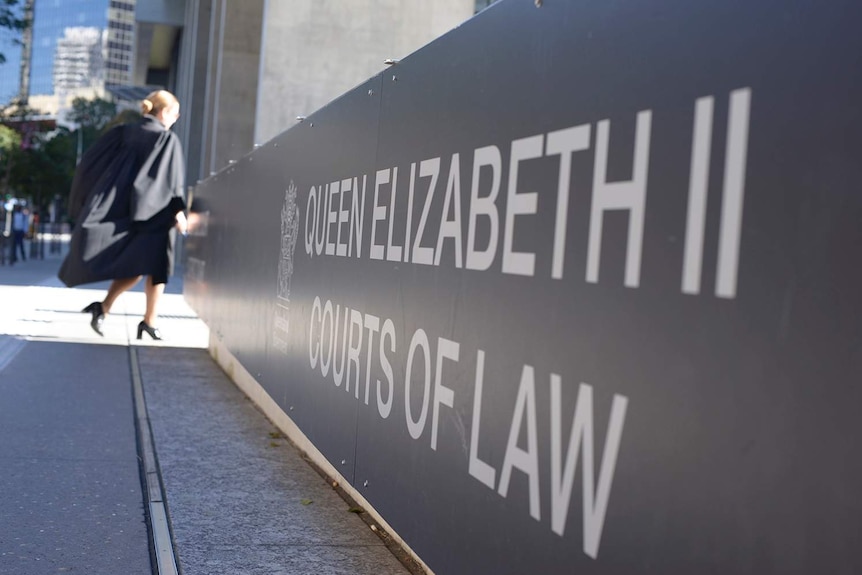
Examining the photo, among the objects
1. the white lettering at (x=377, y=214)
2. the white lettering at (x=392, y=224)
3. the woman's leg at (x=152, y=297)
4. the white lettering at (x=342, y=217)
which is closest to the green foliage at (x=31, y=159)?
the woman's leg at (x=152, y=297)

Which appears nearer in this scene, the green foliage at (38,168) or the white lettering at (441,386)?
the white lettering at (441,386)

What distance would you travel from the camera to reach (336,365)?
4.21 m

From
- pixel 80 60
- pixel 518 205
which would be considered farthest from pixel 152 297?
pixel 80 60

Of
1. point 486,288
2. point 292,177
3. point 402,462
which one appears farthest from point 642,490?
point 292,177

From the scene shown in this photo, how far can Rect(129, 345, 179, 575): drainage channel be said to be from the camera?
3.69 m

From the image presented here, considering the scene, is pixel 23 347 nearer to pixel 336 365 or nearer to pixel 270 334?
pixel 270 334

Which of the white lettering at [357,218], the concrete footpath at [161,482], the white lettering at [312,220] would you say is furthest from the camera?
the white lettering at [312,220]

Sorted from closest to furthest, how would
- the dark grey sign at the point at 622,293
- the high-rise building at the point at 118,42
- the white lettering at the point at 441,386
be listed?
the dark grey sign at the point at 622,293 → the white lettering at the point at 441,386 → the high-rise building at the point at 118,42

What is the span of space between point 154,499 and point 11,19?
25.1m

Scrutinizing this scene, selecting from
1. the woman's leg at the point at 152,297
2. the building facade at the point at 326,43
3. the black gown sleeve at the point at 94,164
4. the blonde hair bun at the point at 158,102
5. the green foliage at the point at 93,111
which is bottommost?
the woman's leg at the point at 152,297

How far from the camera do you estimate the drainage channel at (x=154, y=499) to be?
12.1 ft

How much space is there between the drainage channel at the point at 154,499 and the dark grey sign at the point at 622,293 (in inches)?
29.1

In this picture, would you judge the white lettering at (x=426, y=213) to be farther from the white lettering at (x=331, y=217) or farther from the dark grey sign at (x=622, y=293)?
the white lettering at (x=331, y=217)

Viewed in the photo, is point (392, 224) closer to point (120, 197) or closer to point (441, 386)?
point (441, 386)
